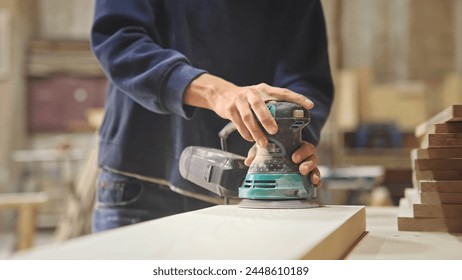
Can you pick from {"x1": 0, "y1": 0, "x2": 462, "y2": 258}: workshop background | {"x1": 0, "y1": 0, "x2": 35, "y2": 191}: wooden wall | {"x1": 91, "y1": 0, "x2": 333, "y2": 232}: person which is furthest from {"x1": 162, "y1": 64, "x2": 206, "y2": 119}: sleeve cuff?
{"x1": 0, "y1": 0, "x2": 35, "y2": 191}: wooden wall

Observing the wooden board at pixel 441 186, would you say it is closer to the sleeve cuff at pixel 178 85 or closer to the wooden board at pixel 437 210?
the wooden board at pixel 437 210

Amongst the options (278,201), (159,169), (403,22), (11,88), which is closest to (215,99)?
(278,201)

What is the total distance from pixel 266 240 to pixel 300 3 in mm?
803

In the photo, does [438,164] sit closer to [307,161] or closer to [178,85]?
[307,161]

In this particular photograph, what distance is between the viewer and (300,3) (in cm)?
142

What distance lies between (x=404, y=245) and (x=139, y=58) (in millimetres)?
597

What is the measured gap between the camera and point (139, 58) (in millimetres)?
1207

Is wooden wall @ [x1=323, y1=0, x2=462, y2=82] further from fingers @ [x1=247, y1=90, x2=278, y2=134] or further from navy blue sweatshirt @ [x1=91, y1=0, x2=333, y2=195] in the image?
fingers @ [x1=247, y1=90, x2=278, y2=134]

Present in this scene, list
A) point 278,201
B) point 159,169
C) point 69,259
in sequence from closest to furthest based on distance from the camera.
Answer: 1. point 69,259
2. point 278,201
3. point 159,169

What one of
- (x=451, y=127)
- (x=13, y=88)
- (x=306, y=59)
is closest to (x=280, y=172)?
(x=451, y=127)

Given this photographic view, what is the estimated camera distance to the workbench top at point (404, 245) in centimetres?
87

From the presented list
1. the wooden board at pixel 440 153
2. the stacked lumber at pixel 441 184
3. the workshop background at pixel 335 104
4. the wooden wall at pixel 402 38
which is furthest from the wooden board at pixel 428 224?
the wooden wall at pixel 402 38
